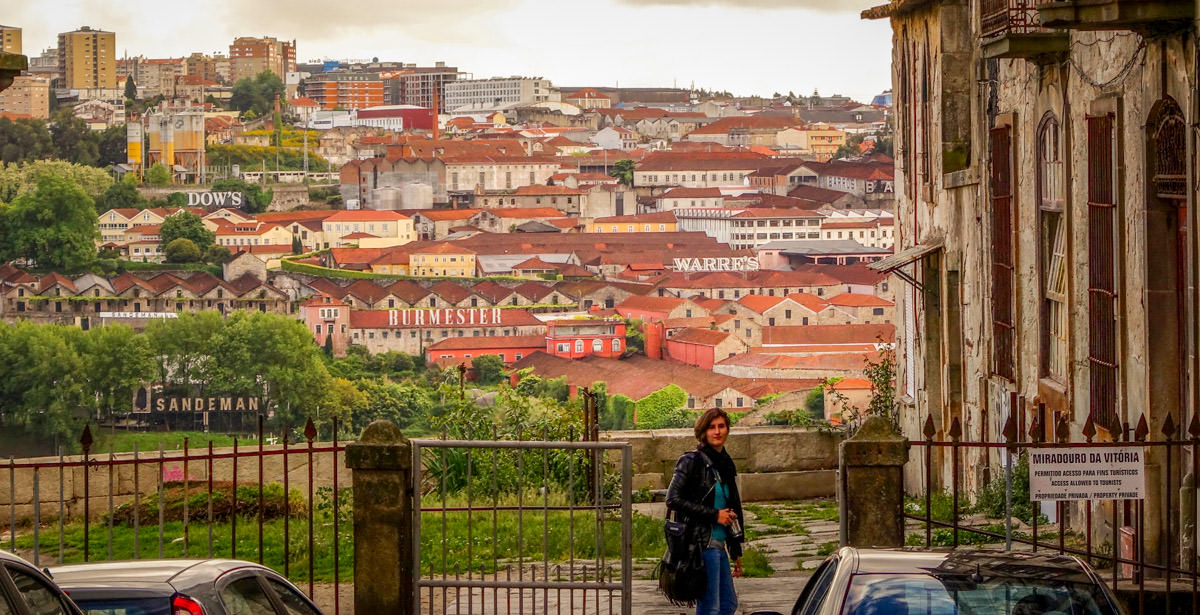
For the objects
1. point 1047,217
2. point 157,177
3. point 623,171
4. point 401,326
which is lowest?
point 1047,217

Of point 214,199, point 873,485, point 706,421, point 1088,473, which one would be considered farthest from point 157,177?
point 1088,473

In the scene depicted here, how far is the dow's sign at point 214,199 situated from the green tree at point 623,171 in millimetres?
26537

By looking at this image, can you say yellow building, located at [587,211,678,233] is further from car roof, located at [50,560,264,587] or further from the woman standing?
car roof, located at [50,560,264,587]

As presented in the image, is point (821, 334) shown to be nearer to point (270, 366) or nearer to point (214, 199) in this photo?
point (270, 366)

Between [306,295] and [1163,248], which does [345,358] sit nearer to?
[306,295]

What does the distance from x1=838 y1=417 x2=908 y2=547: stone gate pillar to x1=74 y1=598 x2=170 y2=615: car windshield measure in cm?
249

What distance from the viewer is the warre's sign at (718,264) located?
96938 mm

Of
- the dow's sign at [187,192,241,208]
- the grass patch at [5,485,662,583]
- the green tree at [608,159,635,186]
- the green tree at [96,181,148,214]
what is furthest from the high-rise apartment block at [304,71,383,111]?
the grass patch at [5,485,662,583]

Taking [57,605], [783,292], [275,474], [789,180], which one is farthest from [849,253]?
[57,605]

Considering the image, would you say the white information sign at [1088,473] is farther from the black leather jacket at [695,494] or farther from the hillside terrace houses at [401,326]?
the hillside terrace houses at [401,326]

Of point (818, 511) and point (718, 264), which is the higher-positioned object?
point (718, 264)

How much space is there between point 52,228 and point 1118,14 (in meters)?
97.7

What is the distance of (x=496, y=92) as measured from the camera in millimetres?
179625

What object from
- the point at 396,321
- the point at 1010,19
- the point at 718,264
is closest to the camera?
the point at 1010,19
